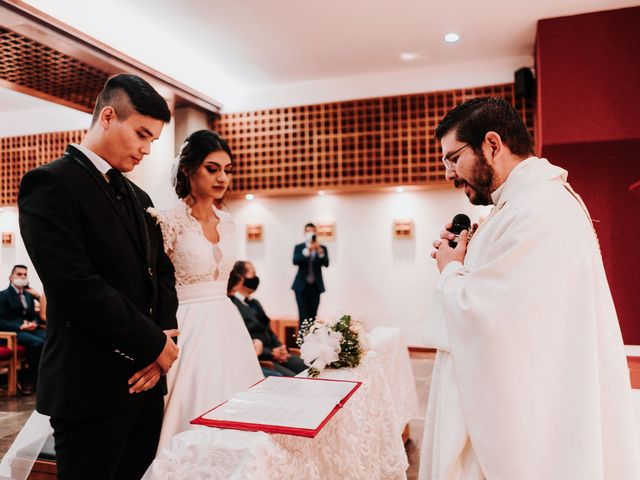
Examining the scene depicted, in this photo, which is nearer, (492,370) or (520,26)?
(492,370)

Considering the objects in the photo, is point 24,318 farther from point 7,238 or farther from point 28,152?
point 28,152

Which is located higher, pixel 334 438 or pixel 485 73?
pixel 485 73

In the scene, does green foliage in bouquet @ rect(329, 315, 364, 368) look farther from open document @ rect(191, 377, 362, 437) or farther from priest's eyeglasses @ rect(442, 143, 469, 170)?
priest's eyeglasses @ rect(442, 143, 469, 170)

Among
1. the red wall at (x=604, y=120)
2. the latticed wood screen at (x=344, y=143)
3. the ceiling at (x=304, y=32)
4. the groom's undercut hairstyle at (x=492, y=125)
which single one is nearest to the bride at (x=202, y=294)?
the groom's undercut hairstyle at (x=492, y=125)

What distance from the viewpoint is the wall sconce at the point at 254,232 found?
288 inches

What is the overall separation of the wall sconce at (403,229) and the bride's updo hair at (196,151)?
15.9 ft

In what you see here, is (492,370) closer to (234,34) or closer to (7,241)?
(234,34)

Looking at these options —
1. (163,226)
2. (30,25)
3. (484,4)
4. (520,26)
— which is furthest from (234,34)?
(163,226)

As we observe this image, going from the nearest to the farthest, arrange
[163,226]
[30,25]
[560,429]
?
[560,429] → [163,226] → [30,25]

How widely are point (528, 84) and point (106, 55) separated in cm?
455

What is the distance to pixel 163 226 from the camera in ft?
6.59

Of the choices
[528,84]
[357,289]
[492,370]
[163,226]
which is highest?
[528,84]

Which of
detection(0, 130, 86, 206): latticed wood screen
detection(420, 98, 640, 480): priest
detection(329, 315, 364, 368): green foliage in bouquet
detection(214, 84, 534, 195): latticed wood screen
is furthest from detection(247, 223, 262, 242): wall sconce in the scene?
detection(420, 98, 640, 480): priest

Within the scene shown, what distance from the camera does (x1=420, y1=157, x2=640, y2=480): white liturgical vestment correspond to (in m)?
1.11
